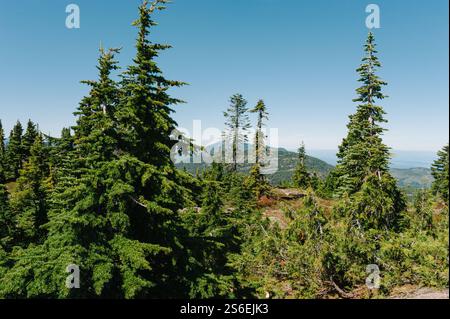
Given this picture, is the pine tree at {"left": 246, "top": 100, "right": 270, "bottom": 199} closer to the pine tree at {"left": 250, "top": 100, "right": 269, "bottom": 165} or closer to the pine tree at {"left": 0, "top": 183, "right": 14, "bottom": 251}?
the pine tree at {"left": 250, "top": 100, "right": 269, "bottom": 165}

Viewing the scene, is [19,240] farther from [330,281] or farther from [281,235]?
[330,281]

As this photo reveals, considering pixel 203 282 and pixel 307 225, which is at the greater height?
pixel 307 225

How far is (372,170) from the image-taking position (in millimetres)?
21844

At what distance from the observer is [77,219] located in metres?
10.2

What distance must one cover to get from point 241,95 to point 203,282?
2017 inches

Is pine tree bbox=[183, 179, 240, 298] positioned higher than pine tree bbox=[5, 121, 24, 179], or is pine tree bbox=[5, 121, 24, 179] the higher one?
pine tree bbox=[5, 121, 24, 179]

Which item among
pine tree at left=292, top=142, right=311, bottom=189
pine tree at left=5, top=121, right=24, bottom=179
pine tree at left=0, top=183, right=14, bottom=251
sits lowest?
pine tree at left=0, top=183, right=14, bottom=251

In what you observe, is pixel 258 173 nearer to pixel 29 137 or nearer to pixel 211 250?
pixel 211 250

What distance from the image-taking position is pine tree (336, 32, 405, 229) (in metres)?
16.5

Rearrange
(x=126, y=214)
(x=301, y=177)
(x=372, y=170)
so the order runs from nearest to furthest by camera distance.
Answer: (x=126, y=214), (x=372, y=170), (x=301, y=177)

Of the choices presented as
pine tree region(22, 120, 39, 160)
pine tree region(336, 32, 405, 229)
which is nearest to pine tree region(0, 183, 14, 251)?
pine tree region(336, 32, 405, 229)

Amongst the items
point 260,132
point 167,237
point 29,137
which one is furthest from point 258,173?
point 29,137
